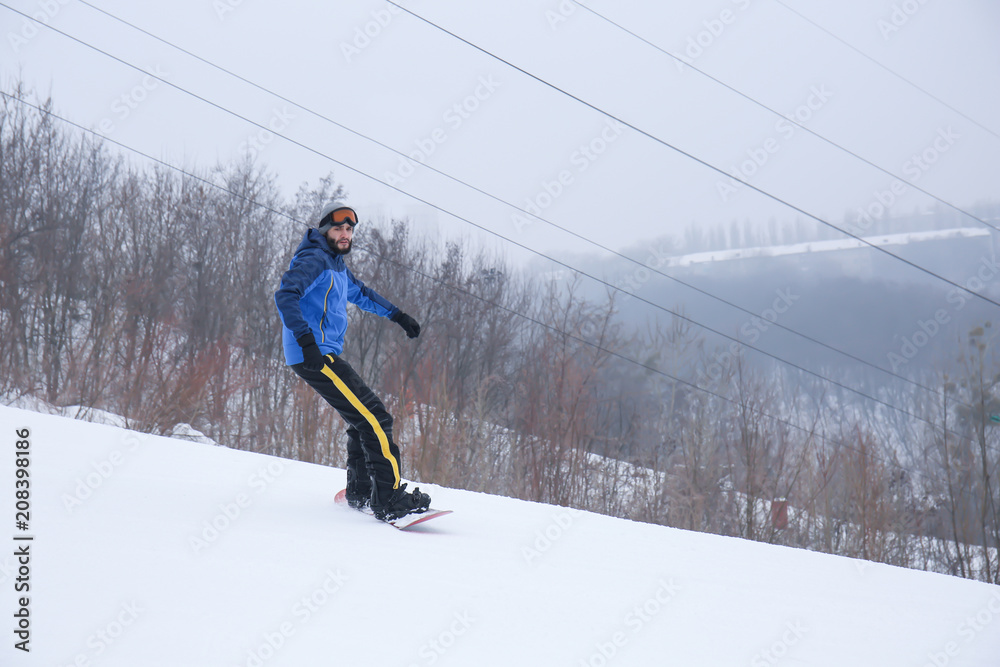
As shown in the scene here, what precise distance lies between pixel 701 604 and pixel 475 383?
20358 millimetres

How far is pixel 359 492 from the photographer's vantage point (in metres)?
3.71

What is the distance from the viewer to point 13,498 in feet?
8.81

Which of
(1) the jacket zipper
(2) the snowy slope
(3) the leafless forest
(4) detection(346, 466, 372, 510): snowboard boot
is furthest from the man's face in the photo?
(3) the leafless forest

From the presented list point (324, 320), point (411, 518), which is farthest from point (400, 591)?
point (324, 320)

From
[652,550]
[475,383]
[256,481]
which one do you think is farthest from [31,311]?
[652,550]

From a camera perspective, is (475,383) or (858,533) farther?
(475,383)

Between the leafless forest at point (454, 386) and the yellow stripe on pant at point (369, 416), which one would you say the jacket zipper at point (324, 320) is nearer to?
the yellow stripe on pant at point (369, 416)

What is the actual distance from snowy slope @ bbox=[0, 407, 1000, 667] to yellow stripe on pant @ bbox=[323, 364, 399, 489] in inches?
12.6

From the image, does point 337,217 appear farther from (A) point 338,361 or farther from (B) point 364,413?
(B) point 364,413

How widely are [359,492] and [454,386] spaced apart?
16096 millimetres

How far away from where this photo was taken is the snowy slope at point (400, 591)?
175cm

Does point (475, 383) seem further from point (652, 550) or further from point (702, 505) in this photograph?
point (652, 550)

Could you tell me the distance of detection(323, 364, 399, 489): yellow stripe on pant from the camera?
3.42 metres

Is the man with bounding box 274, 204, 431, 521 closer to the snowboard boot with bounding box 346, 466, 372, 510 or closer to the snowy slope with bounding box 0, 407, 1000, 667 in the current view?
the snowboard boot with bounding box 346, 466, 372, 510
